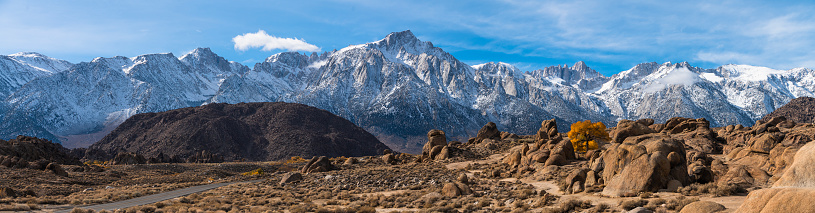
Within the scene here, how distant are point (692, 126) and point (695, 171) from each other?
47.9 meters

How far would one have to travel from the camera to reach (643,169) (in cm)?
2695

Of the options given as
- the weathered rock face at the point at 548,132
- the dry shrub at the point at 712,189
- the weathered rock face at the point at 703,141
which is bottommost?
the dry shrub at the point at 712,189

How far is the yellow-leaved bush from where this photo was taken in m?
67.2

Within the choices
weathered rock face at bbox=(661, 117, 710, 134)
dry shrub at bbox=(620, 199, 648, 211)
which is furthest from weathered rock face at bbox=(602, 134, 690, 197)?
weathered rock face at bbox=(661, 117, 710, 134)

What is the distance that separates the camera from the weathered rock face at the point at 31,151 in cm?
8715

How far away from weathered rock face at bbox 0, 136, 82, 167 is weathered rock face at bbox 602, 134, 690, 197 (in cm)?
9573

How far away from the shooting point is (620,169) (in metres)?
29.1

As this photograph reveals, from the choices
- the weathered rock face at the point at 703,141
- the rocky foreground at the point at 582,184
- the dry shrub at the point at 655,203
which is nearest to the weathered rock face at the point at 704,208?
the rocky foreground at the point at 582,184

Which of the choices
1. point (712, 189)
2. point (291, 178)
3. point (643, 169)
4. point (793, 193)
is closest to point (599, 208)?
point (643, 169)

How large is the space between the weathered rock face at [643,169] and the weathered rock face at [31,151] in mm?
95735

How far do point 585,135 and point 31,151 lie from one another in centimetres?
10579

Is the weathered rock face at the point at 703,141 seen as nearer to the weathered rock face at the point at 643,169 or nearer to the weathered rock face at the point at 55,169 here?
the weathered rock face at the point at 643,169

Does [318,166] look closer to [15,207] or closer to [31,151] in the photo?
[15,207]

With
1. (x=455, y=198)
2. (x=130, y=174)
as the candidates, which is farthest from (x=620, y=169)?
(x=130, y=174)
